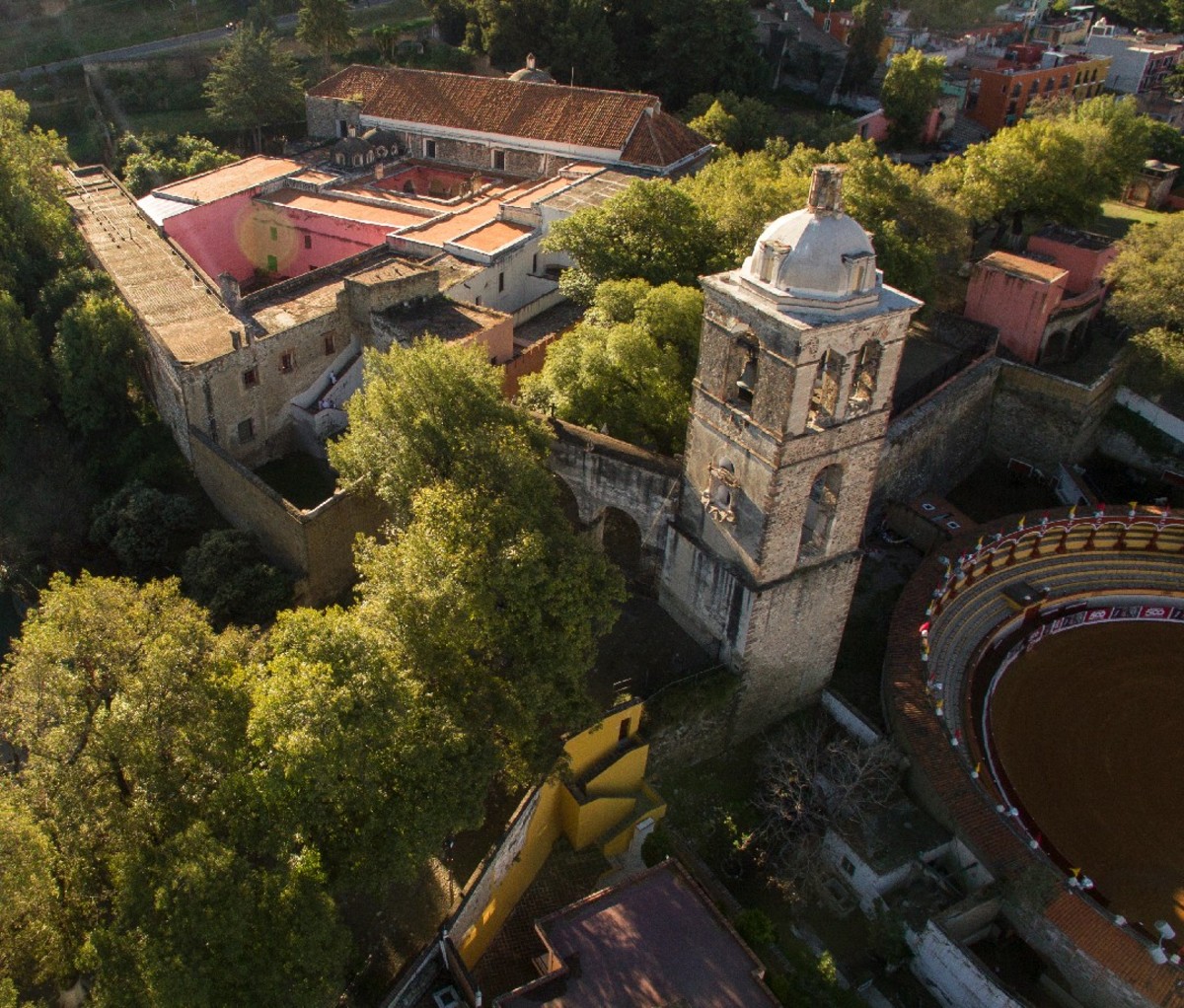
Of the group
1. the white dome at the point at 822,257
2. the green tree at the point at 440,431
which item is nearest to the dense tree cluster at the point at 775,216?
the green tree at the point at 440,431

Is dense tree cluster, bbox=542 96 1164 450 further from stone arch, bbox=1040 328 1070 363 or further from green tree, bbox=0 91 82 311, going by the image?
green tree, bbox=0 91 82 311

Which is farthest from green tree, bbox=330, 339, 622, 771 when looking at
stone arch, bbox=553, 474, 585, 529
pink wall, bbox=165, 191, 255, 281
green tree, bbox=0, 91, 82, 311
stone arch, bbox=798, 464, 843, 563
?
pink wall, bbox=165, 191, 255, 281

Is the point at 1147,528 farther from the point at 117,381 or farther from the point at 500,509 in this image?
the point at 117,381

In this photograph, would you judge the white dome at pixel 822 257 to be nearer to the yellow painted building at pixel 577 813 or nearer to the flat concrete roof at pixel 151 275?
the yellow painted building at pixel 577 813

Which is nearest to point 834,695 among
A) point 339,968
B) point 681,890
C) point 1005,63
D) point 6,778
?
point 681,890

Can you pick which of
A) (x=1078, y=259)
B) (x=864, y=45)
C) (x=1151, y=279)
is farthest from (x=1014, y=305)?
(x=864, y=45)

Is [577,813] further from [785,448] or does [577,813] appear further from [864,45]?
[864,45]
